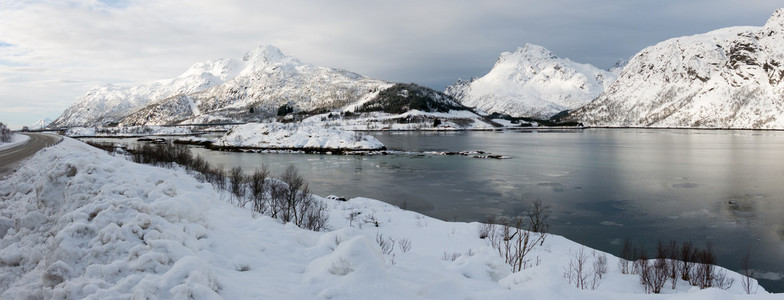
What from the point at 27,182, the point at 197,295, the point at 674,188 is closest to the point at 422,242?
the point at 197,295

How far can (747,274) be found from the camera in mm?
12977

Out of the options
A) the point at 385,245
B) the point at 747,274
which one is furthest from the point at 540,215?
the point at 385,245

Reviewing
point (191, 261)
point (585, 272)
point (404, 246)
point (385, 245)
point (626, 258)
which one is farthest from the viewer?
point (626, 258)

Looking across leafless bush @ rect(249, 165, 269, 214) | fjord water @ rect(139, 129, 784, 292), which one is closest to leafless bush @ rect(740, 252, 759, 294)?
fjord water @ rect(139, 129, 784, 292)

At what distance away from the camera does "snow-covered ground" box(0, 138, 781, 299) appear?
23.8ft

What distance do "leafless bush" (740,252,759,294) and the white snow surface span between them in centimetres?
7044

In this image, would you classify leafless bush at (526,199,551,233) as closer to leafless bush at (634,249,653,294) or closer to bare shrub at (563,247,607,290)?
bare shrub at (563,247,607,290)

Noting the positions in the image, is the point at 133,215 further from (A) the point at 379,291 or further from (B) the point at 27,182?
(B) the point at 27,182

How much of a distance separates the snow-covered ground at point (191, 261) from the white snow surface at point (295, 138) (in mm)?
72416

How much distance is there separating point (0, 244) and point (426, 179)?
37717 millimetres

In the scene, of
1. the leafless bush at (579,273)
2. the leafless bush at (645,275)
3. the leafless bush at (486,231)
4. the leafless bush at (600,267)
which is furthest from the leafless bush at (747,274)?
the leafless bush at (486,231)

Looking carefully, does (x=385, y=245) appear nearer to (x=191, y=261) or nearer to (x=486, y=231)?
(x=486, y=231)

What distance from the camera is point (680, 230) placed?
74.7 feet

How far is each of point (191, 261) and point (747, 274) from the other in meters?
16.9
